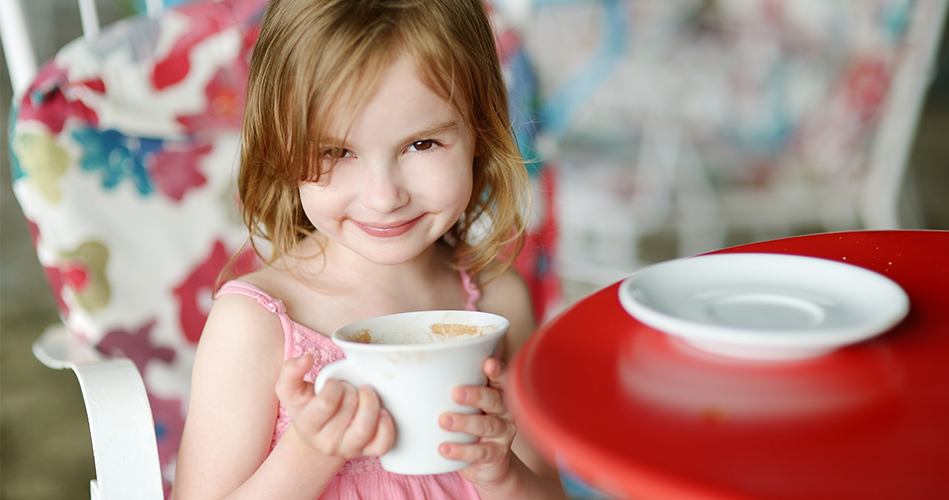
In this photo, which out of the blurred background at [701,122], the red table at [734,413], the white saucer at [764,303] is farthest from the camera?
the blurred background at [701,122]

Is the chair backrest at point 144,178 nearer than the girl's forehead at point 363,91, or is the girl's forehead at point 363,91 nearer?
the girl's forehead at point 363,91

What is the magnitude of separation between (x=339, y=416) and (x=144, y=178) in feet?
2.53

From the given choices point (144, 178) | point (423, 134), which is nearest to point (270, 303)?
point (423, 134)

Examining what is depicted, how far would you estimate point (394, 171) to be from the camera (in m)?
0.80

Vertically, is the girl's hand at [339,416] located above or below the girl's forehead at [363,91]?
below

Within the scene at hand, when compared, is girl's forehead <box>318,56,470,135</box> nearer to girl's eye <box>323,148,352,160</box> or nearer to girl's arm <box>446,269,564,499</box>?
girl's eye <box>323,148,352,160</box>

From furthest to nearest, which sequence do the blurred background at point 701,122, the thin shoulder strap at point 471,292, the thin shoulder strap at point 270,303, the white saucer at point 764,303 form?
the blurred background at point 701,122, the thin shoulder strap at point 471,292, the thin shoulder strap at point 270,303, the white saucer at point 764,303

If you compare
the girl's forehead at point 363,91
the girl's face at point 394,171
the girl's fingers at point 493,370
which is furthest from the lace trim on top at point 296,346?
the girl's fingers at point 493,370

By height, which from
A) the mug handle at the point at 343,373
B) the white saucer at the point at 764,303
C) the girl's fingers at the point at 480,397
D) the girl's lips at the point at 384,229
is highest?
the white saucer at the point at 764,303

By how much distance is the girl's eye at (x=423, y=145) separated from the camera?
0.83 m

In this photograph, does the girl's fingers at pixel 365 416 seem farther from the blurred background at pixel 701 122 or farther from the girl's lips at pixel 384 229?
the blurred background at pixel 701 122

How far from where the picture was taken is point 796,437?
0.42 meters

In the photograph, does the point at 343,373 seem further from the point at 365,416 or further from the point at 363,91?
the point at 363,91

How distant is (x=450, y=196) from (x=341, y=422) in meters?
0.32
